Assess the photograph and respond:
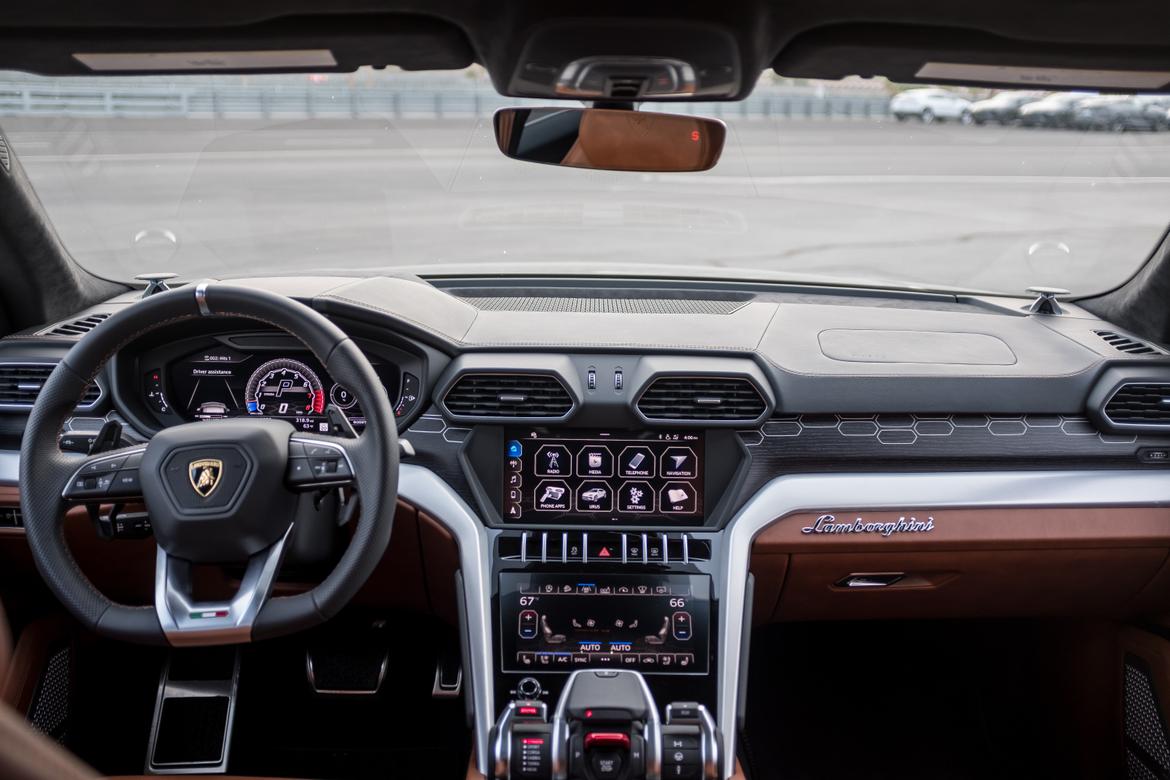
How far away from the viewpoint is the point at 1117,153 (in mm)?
3559

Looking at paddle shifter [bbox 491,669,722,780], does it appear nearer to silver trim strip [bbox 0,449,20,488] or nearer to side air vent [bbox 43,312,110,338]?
silver trim strip [bbox 0,449,20,488]

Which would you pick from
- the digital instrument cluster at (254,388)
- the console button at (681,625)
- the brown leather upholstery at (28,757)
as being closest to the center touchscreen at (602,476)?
the console button at (681,625)

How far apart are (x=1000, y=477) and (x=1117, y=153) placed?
140 centimetres

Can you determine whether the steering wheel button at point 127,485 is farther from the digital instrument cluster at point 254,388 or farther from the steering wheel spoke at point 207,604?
the digital instrument cluster at point 254,388

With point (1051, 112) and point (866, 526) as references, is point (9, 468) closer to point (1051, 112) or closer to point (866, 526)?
point (866, 526)

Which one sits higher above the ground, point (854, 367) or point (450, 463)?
point (854, 367)

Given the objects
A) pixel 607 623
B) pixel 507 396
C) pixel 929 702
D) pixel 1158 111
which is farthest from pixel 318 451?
pixel 1158 111

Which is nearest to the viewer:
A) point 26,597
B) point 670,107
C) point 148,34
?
Answer: point 148,34

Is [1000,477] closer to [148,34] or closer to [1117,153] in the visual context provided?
[1117,153]

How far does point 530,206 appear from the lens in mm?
3730

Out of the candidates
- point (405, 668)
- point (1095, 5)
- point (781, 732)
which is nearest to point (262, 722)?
point (405, 668)

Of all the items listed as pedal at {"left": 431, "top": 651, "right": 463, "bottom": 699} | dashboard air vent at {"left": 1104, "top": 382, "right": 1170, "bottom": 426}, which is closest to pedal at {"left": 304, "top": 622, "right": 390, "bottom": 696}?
pedal at {"left": 431, "top": 651, "right": 463, "bottom": 699}

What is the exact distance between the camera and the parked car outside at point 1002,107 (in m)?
2.76

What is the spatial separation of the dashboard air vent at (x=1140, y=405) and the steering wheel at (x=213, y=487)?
7.25 feet
